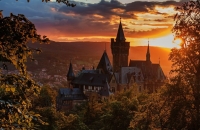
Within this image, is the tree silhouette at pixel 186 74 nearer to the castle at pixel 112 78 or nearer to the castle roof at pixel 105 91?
the castle at pixel 112 78

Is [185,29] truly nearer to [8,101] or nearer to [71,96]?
[8,101]

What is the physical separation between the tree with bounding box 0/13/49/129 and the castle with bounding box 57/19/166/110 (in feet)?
243

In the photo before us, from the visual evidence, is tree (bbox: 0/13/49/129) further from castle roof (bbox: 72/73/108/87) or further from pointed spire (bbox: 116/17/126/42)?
pointed spire (bbox: 116/17/126/42)

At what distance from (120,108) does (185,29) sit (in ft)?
73.7

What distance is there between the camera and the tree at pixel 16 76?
8219 millimetres

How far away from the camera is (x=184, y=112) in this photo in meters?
16.1

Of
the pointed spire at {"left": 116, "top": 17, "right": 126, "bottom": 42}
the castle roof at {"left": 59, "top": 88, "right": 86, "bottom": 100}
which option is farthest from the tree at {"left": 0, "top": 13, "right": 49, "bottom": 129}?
the pointed spire at {"left": 116, "top": 17, "right": 126, "bottom": 42}

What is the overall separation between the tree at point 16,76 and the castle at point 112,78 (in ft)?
243

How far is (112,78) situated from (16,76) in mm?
85682

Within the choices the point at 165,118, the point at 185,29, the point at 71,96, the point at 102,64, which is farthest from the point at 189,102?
the point at 102,64

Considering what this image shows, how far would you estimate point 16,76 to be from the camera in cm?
866

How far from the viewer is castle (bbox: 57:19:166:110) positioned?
8988 cm

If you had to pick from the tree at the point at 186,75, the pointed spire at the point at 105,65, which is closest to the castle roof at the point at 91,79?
the pointed spire at the point at 105,65

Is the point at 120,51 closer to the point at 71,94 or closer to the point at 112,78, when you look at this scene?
the point at 112,78
